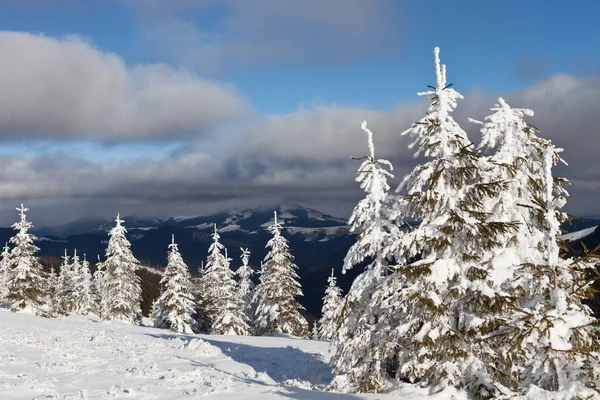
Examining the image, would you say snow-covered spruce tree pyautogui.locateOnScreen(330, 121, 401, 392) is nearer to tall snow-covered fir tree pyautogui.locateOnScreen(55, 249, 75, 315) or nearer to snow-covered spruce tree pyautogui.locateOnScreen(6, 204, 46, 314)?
snow-covered spruce tree pyautogui.locateOnScreen(6, 204, 46, 314)

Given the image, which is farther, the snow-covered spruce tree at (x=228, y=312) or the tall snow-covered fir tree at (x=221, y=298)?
the tall snow-covered fir tree at (x=221, y=298)

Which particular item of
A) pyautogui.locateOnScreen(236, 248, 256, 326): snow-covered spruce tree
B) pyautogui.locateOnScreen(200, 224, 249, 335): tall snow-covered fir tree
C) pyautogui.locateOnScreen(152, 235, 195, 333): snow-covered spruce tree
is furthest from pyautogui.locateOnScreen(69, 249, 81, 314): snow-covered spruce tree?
pyautogui.locateOnScreen(236, 248, 256, 326): snow-covered spruce tree

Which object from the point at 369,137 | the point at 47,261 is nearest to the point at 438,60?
the point at 369,137

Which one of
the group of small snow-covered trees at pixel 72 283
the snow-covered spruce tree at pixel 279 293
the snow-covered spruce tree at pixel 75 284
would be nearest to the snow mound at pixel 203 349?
the snow-covered spruce tree at pixel 279 293

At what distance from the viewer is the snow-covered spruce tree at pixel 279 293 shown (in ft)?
148

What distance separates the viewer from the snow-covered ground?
1166cm

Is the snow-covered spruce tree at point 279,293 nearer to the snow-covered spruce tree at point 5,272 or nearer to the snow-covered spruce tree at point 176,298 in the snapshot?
the snow-covered spruce tree at point 176,298

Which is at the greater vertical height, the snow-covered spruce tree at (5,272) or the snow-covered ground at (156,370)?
the snow-covered spruce tree at (5,272)

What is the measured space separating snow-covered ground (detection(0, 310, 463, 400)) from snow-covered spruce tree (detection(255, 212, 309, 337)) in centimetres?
1643

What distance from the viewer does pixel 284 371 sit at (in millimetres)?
20406

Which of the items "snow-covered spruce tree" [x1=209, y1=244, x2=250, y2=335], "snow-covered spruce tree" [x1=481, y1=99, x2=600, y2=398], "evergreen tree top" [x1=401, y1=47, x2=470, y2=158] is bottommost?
"snow-covered spruce tree" [x1=209, y1=244, x2=250, y2=335]

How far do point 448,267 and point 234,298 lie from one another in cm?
3959

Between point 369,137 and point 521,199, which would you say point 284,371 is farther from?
point 521,199

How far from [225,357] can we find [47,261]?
18946cm
